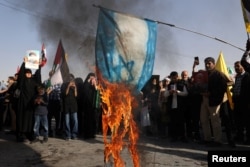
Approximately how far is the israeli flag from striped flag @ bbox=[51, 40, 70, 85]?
9.57 feet

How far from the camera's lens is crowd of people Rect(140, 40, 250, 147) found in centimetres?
859

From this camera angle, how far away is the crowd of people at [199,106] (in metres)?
8.59

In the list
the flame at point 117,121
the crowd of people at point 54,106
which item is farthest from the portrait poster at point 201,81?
the flame at point 117,121

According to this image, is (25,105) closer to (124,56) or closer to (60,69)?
(60,69)

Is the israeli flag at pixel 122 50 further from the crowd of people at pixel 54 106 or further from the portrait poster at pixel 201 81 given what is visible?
the crowd of people at pixel 54 106

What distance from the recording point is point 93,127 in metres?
10.0

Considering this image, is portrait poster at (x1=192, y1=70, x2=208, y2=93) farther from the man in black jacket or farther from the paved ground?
the paved ground

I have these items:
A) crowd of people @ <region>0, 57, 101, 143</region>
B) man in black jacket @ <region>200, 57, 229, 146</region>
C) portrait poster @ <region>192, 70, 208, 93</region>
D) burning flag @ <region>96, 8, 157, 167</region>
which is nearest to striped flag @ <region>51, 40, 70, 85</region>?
crowd of people @ <region>0, 57, 101, 143</region>

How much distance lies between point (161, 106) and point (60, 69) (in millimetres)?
3043

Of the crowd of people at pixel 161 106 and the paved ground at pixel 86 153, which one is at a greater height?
the crowd of people at pixel 161 106

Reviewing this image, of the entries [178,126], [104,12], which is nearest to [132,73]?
[104,12]

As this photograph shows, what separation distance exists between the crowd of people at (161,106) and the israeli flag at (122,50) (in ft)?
9.44

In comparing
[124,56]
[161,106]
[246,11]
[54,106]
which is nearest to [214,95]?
[246,11]

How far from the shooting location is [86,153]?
7.80 m
